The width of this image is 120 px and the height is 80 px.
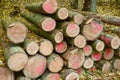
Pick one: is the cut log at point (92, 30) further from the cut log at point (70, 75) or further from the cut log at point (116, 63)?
the cut log at point (116, 63)

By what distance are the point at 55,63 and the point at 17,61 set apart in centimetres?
95

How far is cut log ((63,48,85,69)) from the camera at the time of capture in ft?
20.9

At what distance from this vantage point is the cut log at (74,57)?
6371mm

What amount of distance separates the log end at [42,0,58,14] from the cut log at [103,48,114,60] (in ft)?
5.91

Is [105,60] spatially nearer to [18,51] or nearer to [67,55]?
[67,55]

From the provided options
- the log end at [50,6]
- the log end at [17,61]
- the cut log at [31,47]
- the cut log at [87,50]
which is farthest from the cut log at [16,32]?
the cut log at [87,50]

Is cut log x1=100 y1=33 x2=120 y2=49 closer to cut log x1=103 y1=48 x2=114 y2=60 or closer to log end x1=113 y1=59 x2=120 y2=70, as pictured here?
cut log x1=103 y1=48 x2=114 y2=60

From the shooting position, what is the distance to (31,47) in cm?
596

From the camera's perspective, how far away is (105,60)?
278 inches

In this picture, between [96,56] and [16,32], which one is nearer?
[16,32]

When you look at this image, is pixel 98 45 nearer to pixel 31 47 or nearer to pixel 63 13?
pixel 63 13

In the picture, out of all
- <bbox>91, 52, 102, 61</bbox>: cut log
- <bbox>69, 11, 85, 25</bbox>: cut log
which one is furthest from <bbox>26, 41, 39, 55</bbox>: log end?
<bbox>91, 52, 102, 61</bbox>: cut log

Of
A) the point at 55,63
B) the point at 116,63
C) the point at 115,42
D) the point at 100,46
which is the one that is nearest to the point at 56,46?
the point at 55,63

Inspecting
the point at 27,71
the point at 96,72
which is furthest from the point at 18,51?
the point at 96,72
